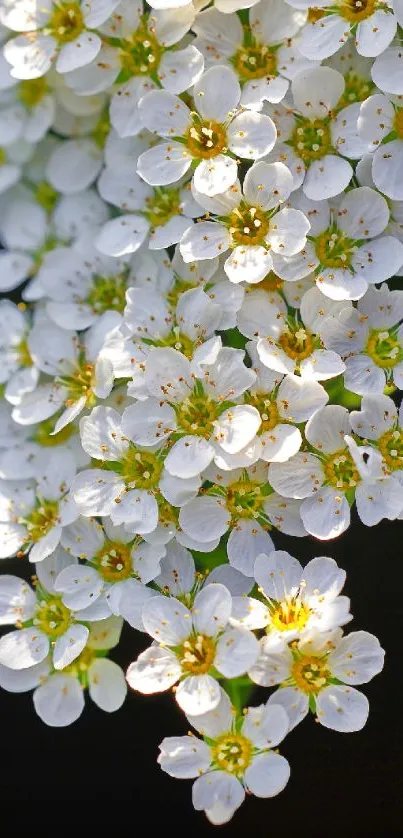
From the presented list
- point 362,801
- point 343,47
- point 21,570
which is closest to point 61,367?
point 21,570

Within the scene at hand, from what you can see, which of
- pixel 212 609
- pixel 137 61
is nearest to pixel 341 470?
pixel 212 609

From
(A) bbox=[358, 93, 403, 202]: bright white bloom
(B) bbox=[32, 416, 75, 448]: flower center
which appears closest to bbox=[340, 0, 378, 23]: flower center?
(A) bbox=[358, 93, 403, 202]: bright white bloom

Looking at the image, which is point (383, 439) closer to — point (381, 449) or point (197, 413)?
point (381, 449)

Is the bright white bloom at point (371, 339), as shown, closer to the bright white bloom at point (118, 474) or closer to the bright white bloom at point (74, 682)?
the bright white bloom at point (118, 474)

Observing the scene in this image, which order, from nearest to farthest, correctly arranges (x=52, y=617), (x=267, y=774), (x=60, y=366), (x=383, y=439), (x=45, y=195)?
(x=267, y=774) → (x=383, y=439) → (x=52, y=617) → (x=60, y=366) → (x=45, y=195)

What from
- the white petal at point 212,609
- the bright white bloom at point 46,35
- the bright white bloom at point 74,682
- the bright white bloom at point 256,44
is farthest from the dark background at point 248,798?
the bright white bloom at point 46,35

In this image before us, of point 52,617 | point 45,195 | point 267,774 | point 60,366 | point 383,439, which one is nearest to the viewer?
point 267,774

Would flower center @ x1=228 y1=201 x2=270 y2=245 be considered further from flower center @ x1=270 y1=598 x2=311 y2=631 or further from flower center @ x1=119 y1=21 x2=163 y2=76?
flower center @ x1=270 y1=598 x2=311 y2=631

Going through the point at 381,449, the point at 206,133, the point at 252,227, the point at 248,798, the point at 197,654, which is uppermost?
the point at 206,133
